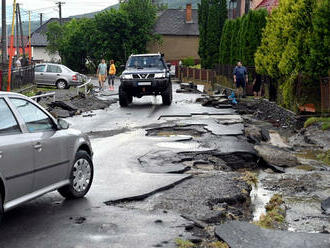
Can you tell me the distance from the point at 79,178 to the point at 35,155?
1.37 meters

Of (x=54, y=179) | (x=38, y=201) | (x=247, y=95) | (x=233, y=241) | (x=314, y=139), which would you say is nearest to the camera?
(x=233, y=241)

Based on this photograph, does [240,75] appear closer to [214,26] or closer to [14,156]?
[14,156]

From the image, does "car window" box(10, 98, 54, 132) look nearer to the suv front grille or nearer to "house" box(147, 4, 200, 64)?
the suv front grille

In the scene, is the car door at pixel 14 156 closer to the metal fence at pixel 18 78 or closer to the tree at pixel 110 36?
the metal fence at pixel 18 78

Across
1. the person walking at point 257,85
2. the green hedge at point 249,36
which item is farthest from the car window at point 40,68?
the person walking at point 257,85

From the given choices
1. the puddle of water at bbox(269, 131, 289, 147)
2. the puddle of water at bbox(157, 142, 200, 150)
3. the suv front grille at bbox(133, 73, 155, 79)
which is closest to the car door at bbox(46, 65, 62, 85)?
the suv front grille at bbox(133, 73, 155, 79)

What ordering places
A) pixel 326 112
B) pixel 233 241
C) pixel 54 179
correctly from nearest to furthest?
pixel 233 241
pixel 54 179
pixel 326 112

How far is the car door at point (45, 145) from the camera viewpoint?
6727mm

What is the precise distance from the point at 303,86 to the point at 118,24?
5293 centimetres

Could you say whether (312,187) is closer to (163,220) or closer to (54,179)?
(163,220)

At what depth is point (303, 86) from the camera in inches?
705

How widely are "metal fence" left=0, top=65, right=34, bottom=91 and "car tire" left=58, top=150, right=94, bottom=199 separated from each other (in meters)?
17.9

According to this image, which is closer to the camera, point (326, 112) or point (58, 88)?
point (326, 112)

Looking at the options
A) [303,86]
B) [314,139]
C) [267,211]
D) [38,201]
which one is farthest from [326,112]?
[38,201]
